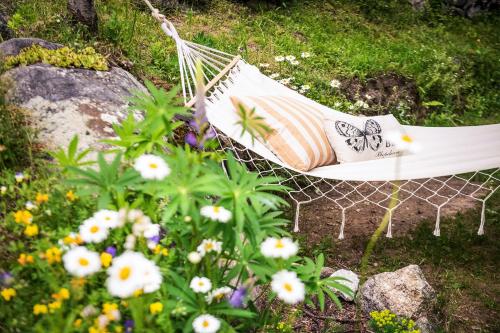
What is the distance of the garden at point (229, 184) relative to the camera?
103cm

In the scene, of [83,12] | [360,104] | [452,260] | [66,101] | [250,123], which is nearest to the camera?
[250,123]

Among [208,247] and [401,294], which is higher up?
[208,247]

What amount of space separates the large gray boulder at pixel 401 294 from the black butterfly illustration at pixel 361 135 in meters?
0.95

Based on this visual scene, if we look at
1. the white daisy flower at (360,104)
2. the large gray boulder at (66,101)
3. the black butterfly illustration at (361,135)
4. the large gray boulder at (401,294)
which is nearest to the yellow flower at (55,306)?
the large gray boulder at (66,101)

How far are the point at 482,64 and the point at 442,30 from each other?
106cm

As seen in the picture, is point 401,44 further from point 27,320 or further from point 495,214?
point 27,320

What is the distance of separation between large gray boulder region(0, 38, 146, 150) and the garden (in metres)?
0.01

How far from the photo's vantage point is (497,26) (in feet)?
21.9

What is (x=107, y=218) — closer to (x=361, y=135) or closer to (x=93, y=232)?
(x=93, y=232)

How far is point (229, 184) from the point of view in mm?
1122

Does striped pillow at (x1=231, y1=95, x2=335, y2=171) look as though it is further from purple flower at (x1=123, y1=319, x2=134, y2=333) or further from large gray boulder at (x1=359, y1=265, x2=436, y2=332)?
purple flower at (x1=123, y1=319, x2=134, y2=333)

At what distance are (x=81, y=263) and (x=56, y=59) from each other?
195cm

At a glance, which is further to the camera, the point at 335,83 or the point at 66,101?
the point at 335,83

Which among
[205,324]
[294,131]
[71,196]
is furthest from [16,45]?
[205,324]
